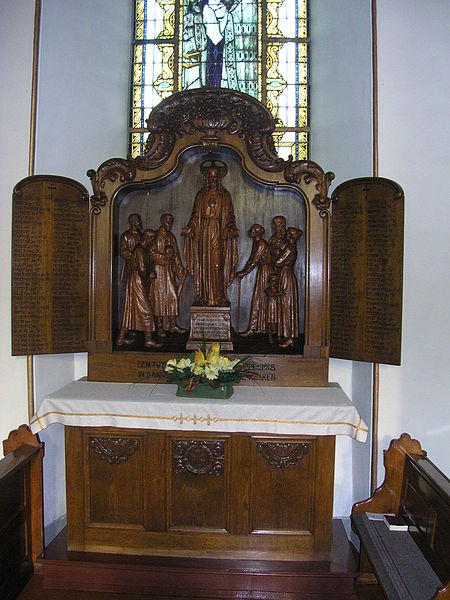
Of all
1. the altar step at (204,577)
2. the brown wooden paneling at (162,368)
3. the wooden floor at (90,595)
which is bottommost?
the wooden floor at (90,595)

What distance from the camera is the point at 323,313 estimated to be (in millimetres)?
3914

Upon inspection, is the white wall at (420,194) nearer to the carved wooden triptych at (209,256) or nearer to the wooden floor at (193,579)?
the carved wooden triptych at (209,256)

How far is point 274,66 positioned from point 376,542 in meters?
4.56

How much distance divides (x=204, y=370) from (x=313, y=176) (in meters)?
1.67

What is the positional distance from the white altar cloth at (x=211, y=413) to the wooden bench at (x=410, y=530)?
1.18 feet

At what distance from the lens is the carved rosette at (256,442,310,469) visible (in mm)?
3520

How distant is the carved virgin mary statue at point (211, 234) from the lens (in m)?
4.14

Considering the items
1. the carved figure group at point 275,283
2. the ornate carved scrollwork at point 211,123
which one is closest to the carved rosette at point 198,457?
the carved figure group at point 275,283

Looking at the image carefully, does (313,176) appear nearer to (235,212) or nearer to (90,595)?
(235,212)

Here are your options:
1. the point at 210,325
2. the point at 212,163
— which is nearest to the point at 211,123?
the point at 212,163

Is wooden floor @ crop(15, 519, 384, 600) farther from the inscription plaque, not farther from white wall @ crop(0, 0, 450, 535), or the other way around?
the inscription plaque

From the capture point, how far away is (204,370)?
11.5 ft

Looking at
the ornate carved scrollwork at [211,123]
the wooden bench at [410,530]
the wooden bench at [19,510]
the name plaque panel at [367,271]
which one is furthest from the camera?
the ornate carved scrollwork at [211,123]

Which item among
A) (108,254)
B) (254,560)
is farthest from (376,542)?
(108,254)
